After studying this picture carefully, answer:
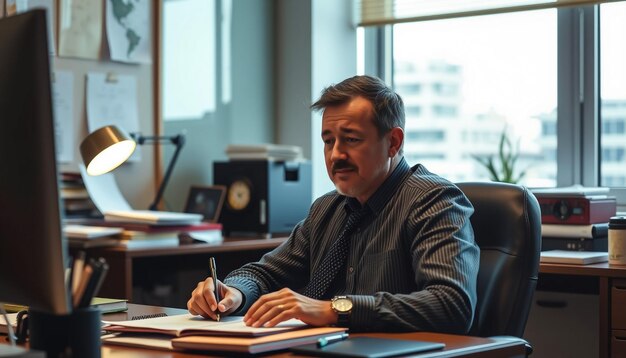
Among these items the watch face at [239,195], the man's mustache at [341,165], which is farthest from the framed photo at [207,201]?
the man's mustache at [341,165]

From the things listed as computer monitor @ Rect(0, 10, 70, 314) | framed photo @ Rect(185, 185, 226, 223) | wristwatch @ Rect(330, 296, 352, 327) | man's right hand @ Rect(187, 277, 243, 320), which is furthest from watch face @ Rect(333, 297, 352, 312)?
framed photo @ Rect(185, 185, 226, 223)

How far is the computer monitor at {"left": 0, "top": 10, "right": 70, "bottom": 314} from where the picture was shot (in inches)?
42.6

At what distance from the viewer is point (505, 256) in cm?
204

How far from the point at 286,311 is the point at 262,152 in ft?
6.59

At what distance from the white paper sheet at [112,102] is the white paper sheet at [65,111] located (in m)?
0.07

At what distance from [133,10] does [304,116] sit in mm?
890

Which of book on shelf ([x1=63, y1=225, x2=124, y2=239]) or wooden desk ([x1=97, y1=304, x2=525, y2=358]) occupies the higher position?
book on shelf ([x1=63, y1=225, x2=124, y2=239])

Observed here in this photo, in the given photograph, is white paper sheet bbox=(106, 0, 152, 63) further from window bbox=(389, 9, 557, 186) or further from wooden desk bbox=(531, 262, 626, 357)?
wooden desk bbox=(531, 262, 626, 357)

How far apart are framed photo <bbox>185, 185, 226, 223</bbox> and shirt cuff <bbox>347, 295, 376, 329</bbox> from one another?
187 centimetres

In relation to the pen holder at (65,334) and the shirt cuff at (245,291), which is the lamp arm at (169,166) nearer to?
the shirt cuff at (245,291)

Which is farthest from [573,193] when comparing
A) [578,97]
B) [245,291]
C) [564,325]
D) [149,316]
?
[149,316]

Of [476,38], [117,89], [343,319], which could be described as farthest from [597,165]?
[343,319]

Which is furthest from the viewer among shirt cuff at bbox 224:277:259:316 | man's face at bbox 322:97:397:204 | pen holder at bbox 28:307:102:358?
man's face at bbox 322:97:397:204

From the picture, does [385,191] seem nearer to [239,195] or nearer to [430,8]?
[239,195]
